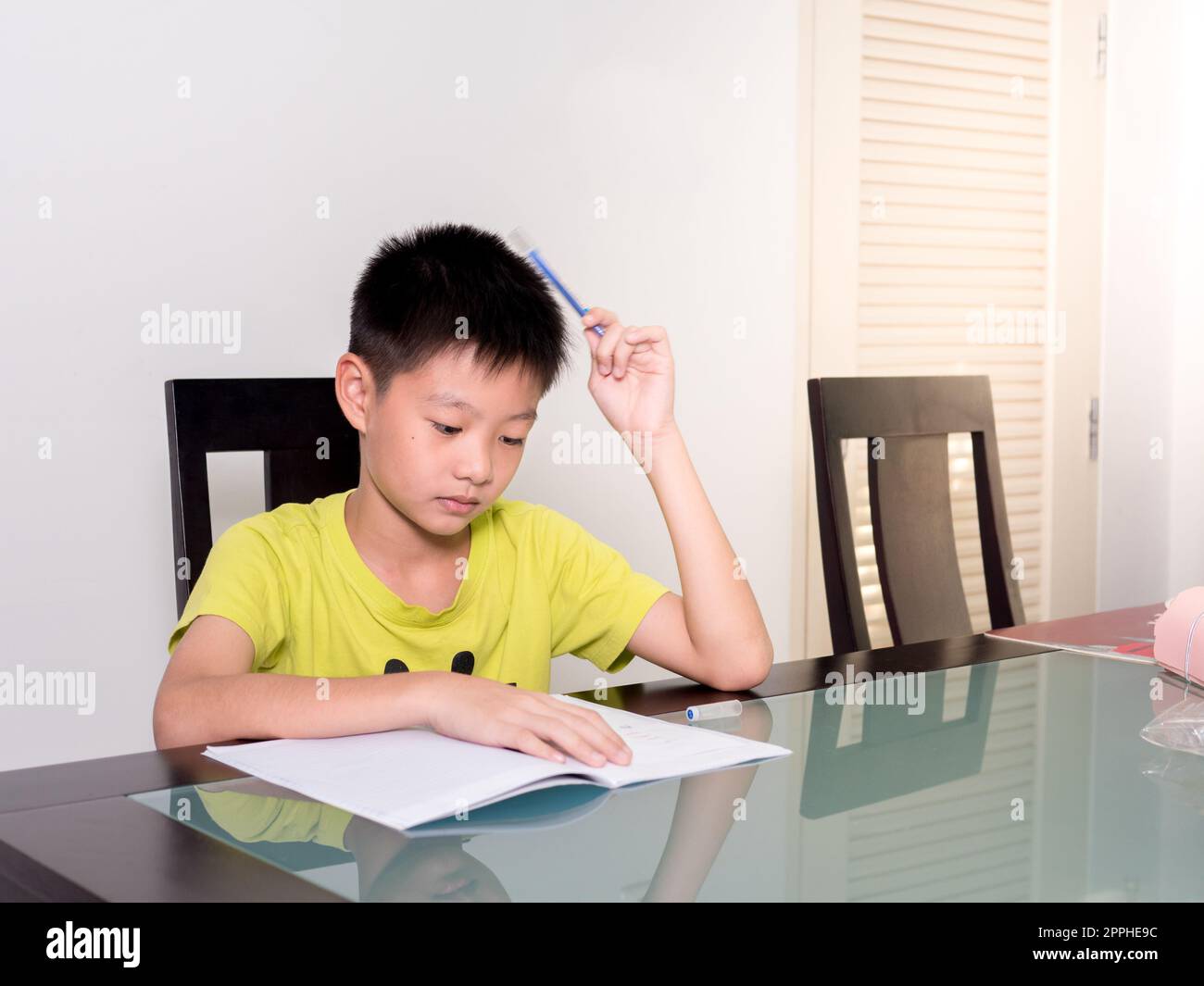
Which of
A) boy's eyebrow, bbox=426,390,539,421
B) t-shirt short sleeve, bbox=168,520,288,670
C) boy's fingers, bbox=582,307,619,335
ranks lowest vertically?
t-shirt short sleeve, bbox=168,520,288,670

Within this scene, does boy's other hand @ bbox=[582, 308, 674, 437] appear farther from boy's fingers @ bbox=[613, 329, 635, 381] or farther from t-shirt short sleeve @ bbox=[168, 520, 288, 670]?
t-shirt short sleeve @ bbox=[168, 520, 288, 670]

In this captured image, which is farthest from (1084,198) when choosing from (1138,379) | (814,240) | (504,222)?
(504,222)

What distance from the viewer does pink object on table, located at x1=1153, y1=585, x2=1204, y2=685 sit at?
1.00m

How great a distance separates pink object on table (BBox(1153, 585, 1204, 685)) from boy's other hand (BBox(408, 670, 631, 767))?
0.50 m

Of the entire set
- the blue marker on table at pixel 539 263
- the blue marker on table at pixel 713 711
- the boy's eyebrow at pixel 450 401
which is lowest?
the blue marker on table at pixel 713 711

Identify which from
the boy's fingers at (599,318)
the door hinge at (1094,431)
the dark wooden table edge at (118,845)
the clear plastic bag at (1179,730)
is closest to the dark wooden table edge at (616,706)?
the dark wooden table edge at (118,845)

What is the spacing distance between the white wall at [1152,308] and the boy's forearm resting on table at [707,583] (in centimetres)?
178

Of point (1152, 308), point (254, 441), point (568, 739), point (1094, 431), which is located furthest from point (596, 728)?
point (1152, 308)

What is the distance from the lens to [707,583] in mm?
1107

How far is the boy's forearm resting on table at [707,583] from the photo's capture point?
103 centimetres

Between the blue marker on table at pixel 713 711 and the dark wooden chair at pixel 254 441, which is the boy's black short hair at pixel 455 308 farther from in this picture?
the blue marker on table at pixel 713 711

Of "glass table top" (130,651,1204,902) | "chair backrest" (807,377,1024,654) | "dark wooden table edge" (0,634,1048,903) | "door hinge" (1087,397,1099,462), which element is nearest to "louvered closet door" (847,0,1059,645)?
"door hinge" (1087,397,1099,462)
